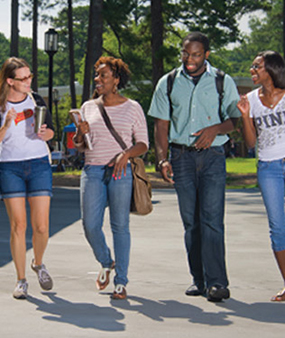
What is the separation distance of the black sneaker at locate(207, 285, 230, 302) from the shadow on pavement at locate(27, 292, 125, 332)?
0.84 meters

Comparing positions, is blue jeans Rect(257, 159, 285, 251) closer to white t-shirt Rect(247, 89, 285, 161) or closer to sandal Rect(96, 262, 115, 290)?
white t-shirt Rect(247, 89, 285, 161)

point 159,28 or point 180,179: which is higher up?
point 159,28

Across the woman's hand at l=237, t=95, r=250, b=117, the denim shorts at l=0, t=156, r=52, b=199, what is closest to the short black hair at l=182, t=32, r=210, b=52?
the woman's hand at l=237, t=95, r=250, b=117

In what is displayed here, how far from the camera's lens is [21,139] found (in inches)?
292

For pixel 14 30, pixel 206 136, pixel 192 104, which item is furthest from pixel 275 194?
pixel 14 30

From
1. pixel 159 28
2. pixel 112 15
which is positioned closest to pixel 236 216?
pixel 159 28

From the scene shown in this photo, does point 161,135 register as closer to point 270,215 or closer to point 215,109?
point 215,109

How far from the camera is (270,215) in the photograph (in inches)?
283

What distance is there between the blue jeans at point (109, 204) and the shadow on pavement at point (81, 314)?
0.49 meters

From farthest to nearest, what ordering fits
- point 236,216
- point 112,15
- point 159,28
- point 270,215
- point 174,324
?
point 112,15 → point 159,28 → point 236,216 → point 270,215 → point 174,324

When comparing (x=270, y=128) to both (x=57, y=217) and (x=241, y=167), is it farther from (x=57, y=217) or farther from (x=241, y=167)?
(x=241, y=167)

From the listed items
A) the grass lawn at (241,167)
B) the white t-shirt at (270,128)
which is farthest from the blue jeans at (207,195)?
the grass lawn at (241,167)

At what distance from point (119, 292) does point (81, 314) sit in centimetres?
69

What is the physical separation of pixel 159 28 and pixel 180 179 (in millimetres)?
23505
